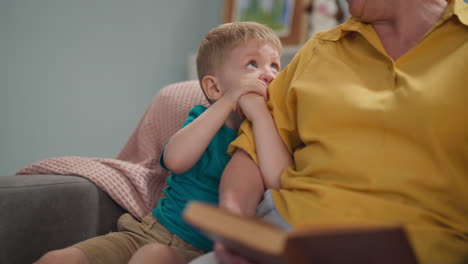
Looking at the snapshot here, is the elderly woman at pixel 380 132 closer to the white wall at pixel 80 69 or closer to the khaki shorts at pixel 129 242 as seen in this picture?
the khaki shorts at pixel 129 242

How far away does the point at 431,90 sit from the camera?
83 cm

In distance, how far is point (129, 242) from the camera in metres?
1.15

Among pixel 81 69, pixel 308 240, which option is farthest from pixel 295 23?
pixel 308 240

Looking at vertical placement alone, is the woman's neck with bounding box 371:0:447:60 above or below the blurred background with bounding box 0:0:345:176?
above

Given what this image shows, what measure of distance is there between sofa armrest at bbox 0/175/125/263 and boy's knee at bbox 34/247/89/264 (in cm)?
16

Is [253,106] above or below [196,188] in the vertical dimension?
above

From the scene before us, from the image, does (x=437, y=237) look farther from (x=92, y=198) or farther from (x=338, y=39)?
(x=92, y=198)

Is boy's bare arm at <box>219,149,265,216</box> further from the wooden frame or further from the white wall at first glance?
the white wall

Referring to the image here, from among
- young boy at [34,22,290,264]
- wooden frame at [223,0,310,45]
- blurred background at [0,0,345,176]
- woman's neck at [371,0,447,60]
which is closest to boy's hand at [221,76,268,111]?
young boy at [34,22,290,264]

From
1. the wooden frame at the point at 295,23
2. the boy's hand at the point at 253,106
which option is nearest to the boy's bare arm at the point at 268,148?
the boy's hand at the point at 253,106

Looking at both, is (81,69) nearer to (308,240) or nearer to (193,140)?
(193,140)

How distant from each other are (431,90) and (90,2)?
255cm

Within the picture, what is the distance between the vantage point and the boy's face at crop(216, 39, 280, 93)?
1160 millimetres

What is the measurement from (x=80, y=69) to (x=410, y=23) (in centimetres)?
233
